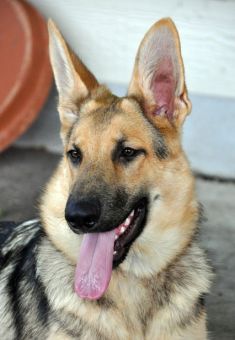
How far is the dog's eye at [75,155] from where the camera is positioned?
354 centimetres

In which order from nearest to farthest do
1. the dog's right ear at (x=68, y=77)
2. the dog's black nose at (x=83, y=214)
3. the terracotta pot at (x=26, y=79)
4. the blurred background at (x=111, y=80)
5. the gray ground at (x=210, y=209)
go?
1. the dog's black nose at (x=83, y=214)
2. the dog's right ear at (x=68, y=77)
3. the gray ground at (x=210, y=209)
4. the blurred background at (x=111, y=80)
5. the terracotta pot at (x=26, y=79)

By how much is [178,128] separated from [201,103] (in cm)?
244

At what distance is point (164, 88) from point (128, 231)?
75 centimetres

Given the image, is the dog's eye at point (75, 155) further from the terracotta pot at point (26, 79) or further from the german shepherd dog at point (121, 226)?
the terracotta pot at point (26, 79)

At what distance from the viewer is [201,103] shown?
6008mm

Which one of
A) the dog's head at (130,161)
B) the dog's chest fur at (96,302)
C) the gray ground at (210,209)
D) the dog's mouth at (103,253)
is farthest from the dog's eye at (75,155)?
the gray ground at (210,209)

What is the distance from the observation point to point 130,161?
136 inches

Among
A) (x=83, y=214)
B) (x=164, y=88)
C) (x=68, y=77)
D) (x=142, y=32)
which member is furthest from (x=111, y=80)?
(x=83, y=214)

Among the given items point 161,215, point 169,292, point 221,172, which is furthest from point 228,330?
point 221,172

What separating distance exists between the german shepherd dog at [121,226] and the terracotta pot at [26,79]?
2.66 meters

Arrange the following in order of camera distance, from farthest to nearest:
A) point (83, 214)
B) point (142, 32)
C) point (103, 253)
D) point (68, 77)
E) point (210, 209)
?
point (142, 32) → point (210, 209) → point (68, 77) → point (103, 253) → point (83, 214)

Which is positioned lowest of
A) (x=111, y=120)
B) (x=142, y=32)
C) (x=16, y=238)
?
(x=16, y=238)

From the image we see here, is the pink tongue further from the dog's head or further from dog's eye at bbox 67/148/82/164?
dog's eye at bbox 67/148/82/164

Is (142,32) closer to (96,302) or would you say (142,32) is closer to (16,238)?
(16,238)
